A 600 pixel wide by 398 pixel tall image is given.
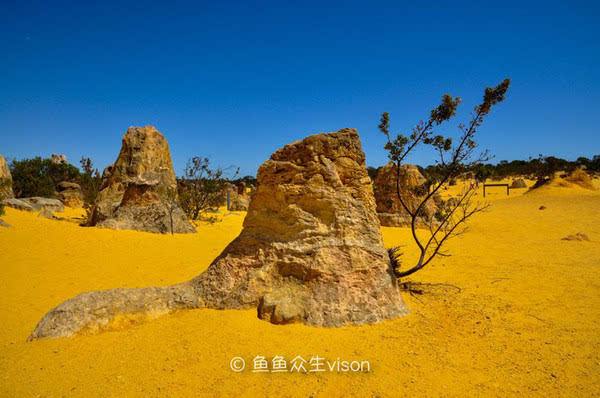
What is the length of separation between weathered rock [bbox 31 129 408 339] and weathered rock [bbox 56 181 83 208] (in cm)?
1948

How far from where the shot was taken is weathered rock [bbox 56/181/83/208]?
1948cm

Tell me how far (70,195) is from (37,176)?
148 inches

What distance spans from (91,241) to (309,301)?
6.74 m

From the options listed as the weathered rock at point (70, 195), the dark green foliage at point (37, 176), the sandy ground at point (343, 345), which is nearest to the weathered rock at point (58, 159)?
the dark green foliage at point (37, 176)

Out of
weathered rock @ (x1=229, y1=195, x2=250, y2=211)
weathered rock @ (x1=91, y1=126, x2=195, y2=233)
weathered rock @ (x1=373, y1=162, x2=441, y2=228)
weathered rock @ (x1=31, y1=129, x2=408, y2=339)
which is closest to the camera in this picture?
weathered rock @ (x1=31, y1=129, x2=408, y2=339)

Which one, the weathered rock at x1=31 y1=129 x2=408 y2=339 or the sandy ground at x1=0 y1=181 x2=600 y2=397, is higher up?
the weathered rock at x1=31 y1=129 x2=408 y2=339

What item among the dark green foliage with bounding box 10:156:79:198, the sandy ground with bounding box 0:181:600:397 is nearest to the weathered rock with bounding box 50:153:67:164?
the dark green foliage with bounding box 10:156:79:198

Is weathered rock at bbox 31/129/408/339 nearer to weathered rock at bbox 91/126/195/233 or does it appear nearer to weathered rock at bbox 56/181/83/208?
weathered rock at bbox 91/126/195/233

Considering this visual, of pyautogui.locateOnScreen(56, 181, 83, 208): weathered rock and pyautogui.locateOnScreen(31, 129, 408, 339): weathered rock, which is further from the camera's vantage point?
pyautogui.locateOnScreen(56, 181, 83, 208): weathered rock

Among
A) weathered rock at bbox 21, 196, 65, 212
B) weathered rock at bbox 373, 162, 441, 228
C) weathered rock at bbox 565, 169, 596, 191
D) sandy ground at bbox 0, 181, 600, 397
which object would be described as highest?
weathered rock at bbox 565, 169, 596, 191

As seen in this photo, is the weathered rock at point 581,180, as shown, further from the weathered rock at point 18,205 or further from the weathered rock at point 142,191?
the weathered rock at point 18,205

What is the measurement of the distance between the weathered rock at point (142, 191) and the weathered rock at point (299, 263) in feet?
21.5

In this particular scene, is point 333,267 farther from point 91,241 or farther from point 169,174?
point 169,174

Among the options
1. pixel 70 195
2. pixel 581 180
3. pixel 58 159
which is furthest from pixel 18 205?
pixel 581 180
